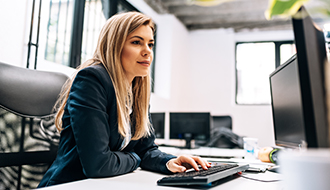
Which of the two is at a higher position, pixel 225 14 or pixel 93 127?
pixel 225 14

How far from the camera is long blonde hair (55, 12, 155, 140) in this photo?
110 centimetres

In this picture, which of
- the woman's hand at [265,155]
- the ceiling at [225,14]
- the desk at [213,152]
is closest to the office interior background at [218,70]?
the ceiling at [225,14]

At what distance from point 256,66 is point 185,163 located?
487 cm

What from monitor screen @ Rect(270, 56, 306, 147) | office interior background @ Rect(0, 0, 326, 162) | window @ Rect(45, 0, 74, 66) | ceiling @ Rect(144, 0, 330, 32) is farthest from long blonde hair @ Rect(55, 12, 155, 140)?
ceiling @ Rect(144, 0, 330, 32)

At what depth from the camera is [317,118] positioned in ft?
1.26

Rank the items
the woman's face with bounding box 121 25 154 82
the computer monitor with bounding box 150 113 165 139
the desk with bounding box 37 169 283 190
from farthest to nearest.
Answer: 1. the computer monitor with bounding box 150 113 165 139
2. the woman's face with bounding box 121 25 154 82
3. the desk with bounding box 37 169 283 190

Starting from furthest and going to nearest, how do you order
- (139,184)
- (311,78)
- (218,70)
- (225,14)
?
(218,70) < (225,14) < (139,184) < (311,78)

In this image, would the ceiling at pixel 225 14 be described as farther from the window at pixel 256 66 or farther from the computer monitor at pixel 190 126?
the computer monitor at pixel 190 126

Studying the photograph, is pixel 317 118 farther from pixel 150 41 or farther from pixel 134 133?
pixel 150 41

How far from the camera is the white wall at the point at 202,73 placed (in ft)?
15.6

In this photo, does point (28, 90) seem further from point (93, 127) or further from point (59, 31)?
point (59, 31)

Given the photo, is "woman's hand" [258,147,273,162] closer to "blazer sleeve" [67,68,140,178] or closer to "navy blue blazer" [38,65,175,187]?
"navy blue blazer" [38,65,175,187]

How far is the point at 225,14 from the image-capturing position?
201 inches

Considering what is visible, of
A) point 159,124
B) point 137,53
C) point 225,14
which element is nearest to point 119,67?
point 137,53
